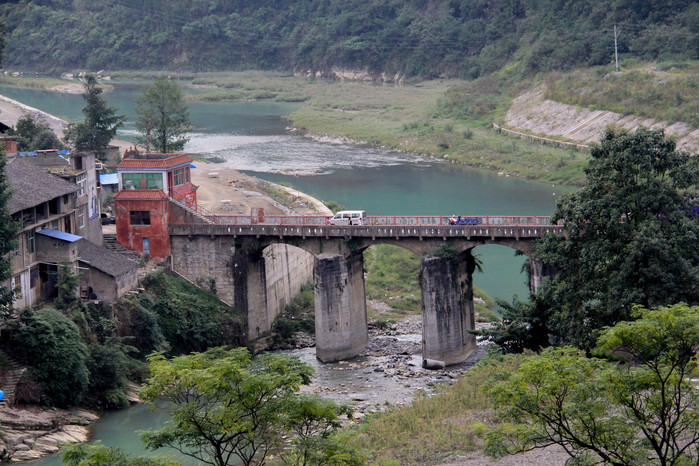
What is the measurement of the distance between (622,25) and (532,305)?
94.8m

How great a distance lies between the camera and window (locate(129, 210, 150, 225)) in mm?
65625

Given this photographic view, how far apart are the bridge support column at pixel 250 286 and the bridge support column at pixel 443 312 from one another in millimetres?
10809

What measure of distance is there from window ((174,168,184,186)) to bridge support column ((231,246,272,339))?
631 cm

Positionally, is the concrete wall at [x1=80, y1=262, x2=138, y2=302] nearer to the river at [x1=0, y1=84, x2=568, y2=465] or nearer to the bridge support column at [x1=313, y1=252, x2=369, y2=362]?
the river at [x1=0, y1=84, x2=568, y2=465]

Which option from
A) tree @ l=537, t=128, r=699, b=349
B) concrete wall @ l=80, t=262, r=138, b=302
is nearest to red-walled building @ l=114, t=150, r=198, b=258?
concrete wall @ l=80, t=262, r=138, b=302

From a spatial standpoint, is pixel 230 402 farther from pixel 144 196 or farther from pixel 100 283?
pixel 144 196

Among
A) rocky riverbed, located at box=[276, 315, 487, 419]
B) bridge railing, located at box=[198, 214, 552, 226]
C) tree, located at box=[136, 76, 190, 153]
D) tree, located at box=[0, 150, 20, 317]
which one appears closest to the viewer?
tree, located at box=[0, 150, 20, 317]

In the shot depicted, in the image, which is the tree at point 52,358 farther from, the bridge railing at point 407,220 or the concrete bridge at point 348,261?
the bridge railing at point 407,220

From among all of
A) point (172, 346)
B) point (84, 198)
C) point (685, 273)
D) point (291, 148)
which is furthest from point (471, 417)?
point (291, 148)

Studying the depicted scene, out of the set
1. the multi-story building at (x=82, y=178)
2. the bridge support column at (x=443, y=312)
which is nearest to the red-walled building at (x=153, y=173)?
the multi-story building at (x=82, y=178)

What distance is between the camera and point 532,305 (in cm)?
5475

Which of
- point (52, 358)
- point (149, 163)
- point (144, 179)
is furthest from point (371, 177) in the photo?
point (52, 358)

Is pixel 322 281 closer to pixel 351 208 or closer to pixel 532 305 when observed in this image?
pixel 532 305

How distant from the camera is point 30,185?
58344 mm
